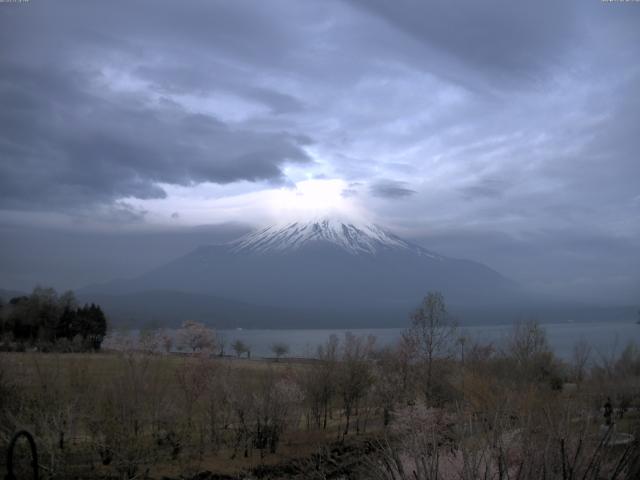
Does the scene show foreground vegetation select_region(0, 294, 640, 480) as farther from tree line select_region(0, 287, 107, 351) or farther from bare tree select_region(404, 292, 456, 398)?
tree line select_region(0, 287, 107, 351)

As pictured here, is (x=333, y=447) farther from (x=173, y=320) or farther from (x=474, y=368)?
(x=173, y=320)

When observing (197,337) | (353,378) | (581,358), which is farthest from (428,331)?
(197,337)

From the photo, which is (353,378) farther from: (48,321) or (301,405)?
(48,321)

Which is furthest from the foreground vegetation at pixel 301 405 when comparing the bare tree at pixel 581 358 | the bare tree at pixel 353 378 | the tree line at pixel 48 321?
the tree line at pixel 48 321

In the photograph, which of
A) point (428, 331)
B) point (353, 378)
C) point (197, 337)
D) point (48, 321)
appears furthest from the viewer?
point (48, 321)

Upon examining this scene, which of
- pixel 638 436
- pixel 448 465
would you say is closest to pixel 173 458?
pixel 448 465

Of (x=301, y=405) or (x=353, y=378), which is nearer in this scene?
(x=301, y=405)

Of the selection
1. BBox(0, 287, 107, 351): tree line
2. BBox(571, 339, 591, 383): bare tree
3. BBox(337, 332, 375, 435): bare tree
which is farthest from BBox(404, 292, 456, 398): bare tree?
BBox(0, 287, 107, 351): tree line

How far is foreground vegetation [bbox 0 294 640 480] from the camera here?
16.3 metres

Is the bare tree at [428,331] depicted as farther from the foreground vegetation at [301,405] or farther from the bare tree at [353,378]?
the bare tree at [353,378]

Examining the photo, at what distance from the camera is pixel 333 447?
3047 cm

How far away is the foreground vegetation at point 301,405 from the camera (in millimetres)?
16312

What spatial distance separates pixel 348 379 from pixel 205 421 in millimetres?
10188

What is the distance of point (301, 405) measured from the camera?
33.6 metres
